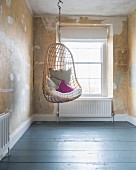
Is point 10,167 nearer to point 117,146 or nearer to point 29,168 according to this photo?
point 29,168

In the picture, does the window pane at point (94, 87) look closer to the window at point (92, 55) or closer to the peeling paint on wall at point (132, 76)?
the window at point (92, 55)

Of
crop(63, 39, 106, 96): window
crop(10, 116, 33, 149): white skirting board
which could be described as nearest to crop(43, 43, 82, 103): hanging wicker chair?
crop(63, 39, 106, 96): window

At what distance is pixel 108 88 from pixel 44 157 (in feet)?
10.3

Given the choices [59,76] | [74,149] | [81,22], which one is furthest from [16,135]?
[81,22]

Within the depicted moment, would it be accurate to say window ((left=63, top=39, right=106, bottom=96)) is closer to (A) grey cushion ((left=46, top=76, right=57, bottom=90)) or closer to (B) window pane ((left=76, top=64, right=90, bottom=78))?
(B) window pane ((left=76, top=64, right=90, bottom=78))

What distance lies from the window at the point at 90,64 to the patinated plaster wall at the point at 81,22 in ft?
1.23

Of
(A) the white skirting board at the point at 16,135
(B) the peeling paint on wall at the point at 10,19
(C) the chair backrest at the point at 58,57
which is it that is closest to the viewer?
(B) the peeling paint on wall at the point at 10,19

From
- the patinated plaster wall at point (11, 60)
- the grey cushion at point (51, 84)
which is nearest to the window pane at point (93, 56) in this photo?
the grey cushion at point (51, 84)

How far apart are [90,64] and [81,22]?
100cm

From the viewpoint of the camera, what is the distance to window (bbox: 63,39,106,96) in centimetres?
538

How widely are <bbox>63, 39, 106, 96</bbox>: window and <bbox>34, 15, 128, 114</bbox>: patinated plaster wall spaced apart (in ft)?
1.23

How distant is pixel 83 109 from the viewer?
5.02 metres

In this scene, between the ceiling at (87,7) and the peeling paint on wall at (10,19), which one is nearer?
the peeling paint on wall at (10,19)

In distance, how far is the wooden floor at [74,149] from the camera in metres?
2.28
